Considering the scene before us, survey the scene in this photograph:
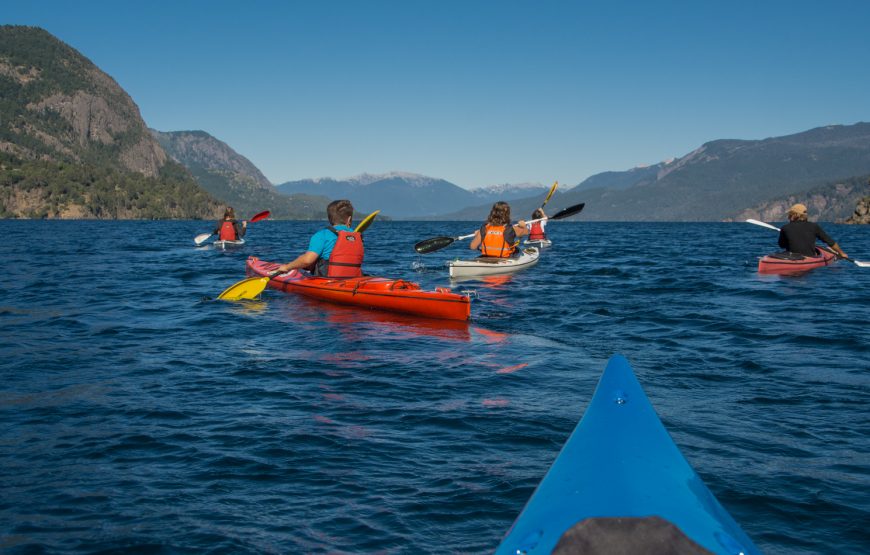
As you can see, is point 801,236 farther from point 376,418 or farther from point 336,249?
point 376,418

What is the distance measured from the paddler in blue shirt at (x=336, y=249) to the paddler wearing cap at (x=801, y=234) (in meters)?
11.9

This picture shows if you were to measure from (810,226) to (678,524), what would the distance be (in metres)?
18.1

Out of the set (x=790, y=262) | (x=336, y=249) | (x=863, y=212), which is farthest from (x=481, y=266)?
(x=863, y=212)

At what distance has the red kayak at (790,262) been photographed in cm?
1842

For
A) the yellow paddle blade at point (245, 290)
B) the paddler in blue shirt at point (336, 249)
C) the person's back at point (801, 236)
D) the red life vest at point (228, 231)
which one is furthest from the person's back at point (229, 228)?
the person's back at point (801, 236)

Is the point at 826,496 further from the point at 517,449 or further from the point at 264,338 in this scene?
the point at 264,338

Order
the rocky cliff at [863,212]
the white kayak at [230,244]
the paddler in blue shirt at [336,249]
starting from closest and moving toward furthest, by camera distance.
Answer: the paddler in blue shirt at [336,249], the white kayak at [230,244], the rocky cliff at [863,212]

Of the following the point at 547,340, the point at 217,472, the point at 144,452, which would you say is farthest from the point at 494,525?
the point at 547,340

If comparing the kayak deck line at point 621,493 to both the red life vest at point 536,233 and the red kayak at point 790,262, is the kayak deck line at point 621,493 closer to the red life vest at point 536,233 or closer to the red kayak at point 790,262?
the red kayak at point 790,262

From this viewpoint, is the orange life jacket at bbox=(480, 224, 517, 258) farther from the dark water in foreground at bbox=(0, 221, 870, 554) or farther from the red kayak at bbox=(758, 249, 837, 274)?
the red kayak at bbox=(758, 249, 837, 274)

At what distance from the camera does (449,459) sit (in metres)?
4.99

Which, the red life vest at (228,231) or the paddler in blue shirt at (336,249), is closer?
the paddler in blue shirt at (336,249)

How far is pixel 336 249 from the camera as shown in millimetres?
A: 12734

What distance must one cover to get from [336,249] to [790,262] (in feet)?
42.8
